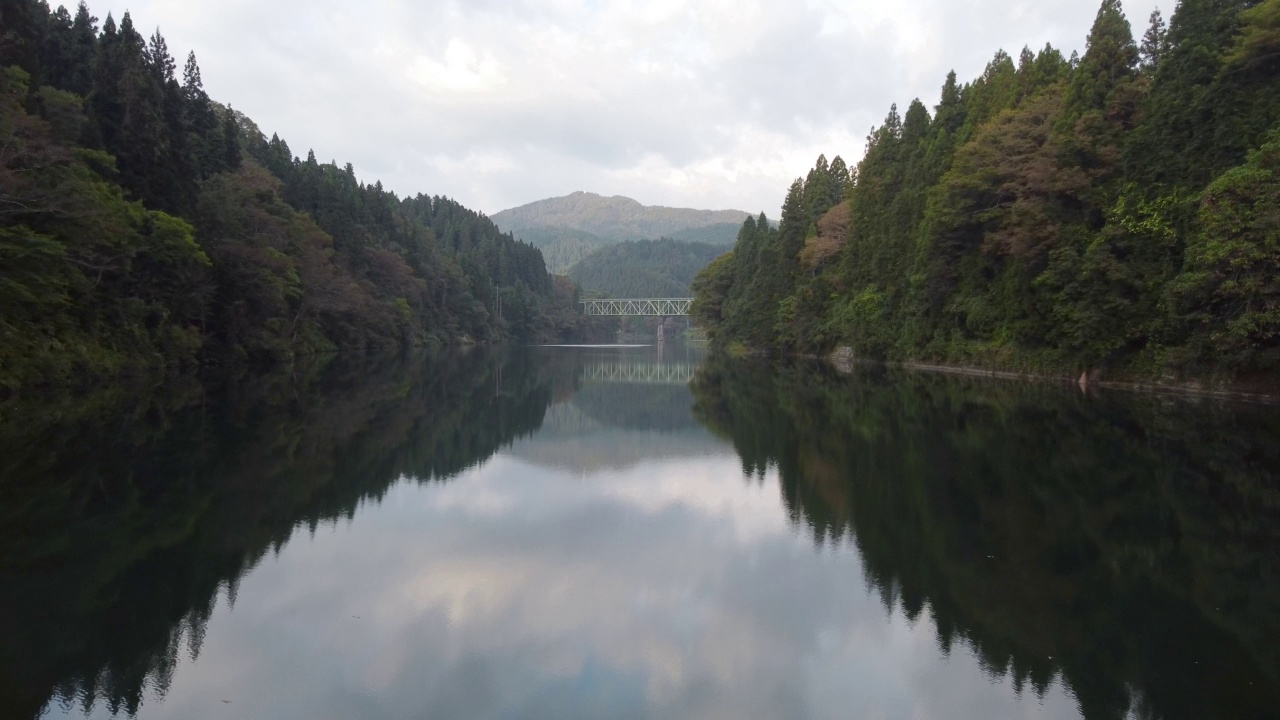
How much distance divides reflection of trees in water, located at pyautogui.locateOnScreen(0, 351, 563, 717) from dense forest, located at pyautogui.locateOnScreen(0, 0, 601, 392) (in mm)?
3936

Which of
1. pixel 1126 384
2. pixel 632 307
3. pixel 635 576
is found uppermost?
pixel 632 307

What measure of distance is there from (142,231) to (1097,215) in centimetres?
3406

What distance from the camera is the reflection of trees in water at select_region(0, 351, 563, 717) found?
19.1 feet

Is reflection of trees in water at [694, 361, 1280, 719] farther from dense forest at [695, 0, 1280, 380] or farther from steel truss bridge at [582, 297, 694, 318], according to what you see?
steel truss bridge at [582, 297, 694, 318]

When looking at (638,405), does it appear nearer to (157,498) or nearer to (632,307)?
(157,498)

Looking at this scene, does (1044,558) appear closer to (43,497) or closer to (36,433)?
(43,497)

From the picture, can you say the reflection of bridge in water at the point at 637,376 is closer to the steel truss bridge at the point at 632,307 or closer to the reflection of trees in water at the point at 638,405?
the reflection of trees in water at the point at 638,405

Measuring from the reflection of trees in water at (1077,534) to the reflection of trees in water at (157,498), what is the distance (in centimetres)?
588

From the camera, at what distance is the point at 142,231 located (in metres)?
29.7

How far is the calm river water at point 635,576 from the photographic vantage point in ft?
17.9

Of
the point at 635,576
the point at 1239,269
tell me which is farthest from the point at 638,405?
the point at 635,576

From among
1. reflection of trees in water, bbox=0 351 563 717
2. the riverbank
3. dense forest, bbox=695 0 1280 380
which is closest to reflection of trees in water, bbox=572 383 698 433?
reflection of trees in water, bbox=0 351 563 717

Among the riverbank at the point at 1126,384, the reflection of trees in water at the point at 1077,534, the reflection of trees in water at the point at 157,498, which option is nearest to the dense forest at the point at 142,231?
the reflection of trees in water at the point at 157,498

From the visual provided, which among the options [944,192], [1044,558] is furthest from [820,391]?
[1044,558]
